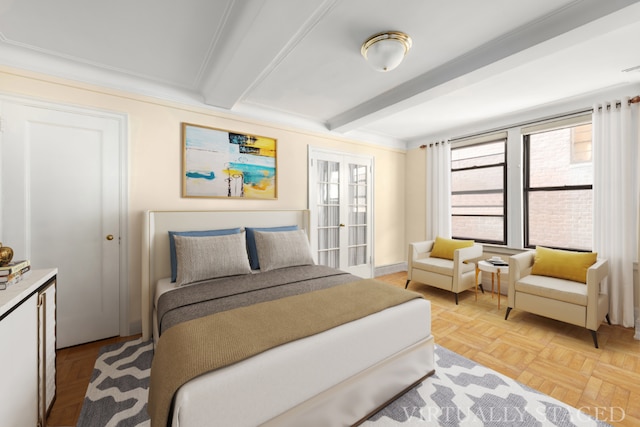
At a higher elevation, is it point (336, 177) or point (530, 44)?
point (530, 44)

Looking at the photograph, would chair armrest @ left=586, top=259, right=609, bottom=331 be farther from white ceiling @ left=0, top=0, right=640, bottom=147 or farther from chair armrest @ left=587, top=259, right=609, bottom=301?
white ceiling @ left=0, top=0, right=640, bottom=147

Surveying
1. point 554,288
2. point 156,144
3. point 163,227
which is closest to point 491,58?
point 554,288

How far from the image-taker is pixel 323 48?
2.14 m

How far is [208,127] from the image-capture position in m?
3.03

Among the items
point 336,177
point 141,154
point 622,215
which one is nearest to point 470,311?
point 622,215

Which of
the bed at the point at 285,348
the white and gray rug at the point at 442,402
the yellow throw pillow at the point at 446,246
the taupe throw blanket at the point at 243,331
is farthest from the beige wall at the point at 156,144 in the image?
the yellow throw pillow at the point at 446,246

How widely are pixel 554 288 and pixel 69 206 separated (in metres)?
4.62

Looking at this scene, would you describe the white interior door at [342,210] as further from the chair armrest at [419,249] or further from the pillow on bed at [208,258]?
the pillow on bed at [208,258]

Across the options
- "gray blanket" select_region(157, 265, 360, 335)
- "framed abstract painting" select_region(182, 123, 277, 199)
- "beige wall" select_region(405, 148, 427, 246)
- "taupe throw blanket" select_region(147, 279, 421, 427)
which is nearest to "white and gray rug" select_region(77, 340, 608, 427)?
"gray blanket" select_region(157, 265, 360, 335)

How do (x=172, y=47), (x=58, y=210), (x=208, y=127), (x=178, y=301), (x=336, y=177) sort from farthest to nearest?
(x=336, y=177) → (x=208, y=127) → (x=58, y=210) → (x=172, y=47) → (x=178, y=301)

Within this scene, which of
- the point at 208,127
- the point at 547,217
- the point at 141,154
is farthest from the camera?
the point at 547,217

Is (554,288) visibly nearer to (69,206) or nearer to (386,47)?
(386,47)

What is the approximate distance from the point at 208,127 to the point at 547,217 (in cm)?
447

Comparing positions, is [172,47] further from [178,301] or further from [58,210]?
[178,301]
